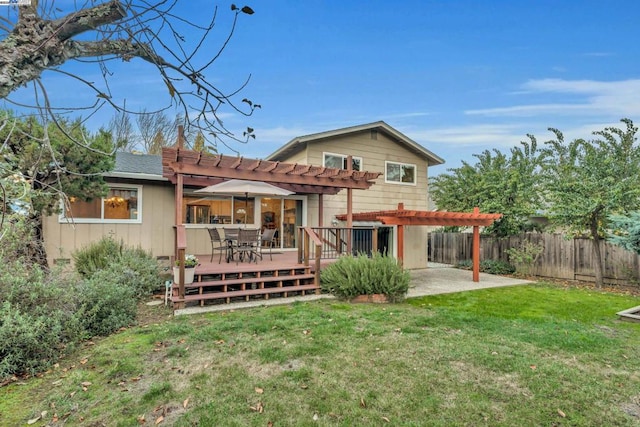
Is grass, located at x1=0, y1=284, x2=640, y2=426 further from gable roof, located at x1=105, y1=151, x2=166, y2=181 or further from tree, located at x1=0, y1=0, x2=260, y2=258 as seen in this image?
gable roof, located at x1=105, y1=151, x2=166, y2=181

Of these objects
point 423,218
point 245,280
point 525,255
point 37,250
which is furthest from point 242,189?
point 525,255

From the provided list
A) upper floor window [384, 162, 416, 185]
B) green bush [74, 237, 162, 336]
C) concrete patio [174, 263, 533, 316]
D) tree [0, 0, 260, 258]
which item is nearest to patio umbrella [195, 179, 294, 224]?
green bush [74, 237, 162, 336]

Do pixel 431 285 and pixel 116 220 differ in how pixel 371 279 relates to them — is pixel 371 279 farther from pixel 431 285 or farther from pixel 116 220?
pixel 116 220

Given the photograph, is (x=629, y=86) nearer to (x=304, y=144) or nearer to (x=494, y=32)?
(x=494, y=32)

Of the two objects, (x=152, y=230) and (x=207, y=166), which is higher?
(x=207, y=166)

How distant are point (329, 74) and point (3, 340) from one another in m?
6.58

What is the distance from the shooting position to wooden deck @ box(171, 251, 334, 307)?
6887mm

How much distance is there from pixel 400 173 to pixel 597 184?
601 centimetres

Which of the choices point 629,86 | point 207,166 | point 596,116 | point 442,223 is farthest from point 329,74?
point 596,116

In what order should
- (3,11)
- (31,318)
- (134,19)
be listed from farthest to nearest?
(31,318)
(134,19)
(3,11)

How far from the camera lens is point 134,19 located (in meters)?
1.65

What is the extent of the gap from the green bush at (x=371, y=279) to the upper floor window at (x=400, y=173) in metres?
5.94

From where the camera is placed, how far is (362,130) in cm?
1199

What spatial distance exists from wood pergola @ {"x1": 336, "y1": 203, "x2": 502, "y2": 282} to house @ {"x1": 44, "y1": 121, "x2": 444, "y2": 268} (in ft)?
3.42
